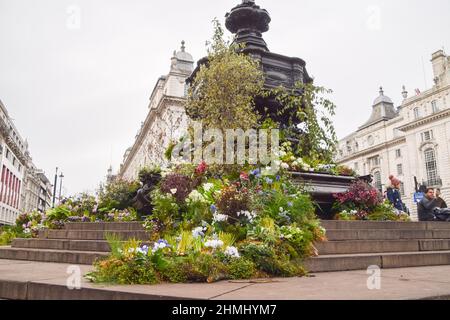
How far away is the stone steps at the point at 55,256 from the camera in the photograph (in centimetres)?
621

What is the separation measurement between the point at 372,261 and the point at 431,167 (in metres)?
51.7

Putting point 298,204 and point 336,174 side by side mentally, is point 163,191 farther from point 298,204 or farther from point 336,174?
point 336,174

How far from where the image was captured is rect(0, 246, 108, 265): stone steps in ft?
20.4

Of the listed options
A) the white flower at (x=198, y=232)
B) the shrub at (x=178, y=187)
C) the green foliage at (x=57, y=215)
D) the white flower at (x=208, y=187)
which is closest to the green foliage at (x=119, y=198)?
the green foliage at (x=57, y=215)

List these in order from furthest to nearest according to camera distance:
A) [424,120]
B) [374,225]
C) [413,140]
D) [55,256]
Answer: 1. [413,140]
2. [424,120]
3. [374,225]
4. [55,256]

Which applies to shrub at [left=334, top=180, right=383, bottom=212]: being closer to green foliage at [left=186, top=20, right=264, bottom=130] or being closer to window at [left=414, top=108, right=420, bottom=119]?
green foliage at [left=186, top=20, right=264, bottom=130]

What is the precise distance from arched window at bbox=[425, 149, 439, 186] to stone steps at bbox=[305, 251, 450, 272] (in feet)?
161

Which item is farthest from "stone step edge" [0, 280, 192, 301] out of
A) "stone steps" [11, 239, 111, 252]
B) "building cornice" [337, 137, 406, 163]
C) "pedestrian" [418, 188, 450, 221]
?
"building cornice" [337, 137, 406, 163]

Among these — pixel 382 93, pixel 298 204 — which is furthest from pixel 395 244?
pixel 382 93

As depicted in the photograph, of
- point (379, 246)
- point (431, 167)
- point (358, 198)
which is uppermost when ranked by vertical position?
point (431, 167)

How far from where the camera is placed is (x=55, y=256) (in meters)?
6.72

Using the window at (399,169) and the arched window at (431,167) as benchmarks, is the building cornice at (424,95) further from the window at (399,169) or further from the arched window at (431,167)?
the window at (399,169)

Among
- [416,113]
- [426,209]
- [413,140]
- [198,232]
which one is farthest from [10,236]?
[416,113]

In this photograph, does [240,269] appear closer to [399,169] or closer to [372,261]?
Answer: [372,261]
